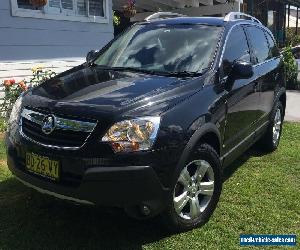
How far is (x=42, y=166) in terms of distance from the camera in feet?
11.3

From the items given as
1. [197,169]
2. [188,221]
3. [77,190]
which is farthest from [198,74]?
[77,190]

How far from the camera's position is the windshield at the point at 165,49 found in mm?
4258

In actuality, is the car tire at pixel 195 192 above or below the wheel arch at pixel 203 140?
below

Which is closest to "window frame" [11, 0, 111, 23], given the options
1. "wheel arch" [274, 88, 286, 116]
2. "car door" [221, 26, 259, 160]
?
"car door" [221, 26, 259, 160]

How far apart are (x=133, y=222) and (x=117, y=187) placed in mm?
917

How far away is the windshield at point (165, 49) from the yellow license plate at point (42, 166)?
143cm

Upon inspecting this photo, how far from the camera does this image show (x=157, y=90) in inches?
143

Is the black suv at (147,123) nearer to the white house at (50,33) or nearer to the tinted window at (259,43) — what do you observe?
the tinted window at (259,43)

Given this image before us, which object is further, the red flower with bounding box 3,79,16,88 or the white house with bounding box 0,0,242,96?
the white house with bounding box 0,0,242,96

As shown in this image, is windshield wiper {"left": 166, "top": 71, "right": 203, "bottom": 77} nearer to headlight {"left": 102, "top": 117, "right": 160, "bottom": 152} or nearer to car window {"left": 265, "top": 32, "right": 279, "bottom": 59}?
headlight {"left": 102, "top": 117, "right": 160, "bottom": 152}

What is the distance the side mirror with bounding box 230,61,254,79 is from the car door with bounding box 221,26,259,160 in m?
0.07

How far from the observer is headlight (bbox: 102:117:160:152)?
3.20 metres

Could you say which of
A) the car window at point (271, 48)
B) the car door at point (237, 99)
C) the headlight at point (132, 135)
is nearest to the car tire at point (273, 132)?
the car window at point (271, 48)

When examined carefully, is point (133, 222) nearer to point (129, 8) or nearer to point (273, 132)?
point (273, 132)
